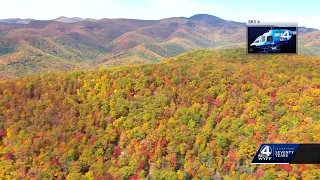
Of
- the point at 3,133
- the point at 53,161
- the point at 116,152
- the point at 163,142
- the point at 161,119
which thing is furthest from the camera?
the point at 3,133

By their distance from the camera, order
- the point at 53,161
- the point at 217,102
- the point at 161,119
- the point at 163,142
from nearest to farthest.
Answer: the point at 163,142 → the point at 53,161 → the point at 217,102 → the point at 161,119

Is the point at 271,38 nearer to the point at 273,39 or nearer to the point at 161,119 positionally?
the point at 273,39

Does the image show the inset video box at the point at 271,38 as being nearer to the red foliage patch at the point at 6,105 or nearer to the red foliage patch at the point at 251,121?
the red foliage patch at the point at 251,121

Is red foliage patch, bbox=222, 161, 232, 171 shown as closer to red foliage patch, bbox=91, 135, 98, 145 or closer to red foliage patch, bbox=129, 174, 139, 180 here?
red foliage patch, bbox=129, 174, 139, 180

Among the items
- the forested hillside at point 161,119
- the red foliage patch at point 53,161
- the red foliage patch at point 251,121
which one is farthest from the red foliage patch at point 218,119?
the red foliage patch at point 53,161

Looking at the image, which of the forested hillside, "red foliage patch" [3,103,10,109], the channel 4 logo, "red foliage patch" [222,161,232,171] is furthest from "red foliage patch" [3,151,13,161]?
the channel 4 logo

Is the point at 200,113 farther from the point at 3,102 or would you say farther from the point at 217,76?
the point at 3,102

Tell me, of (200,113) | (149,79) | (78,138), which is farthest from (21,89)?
(200,113)

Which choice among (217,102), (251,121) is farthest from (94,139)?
(251,121)
